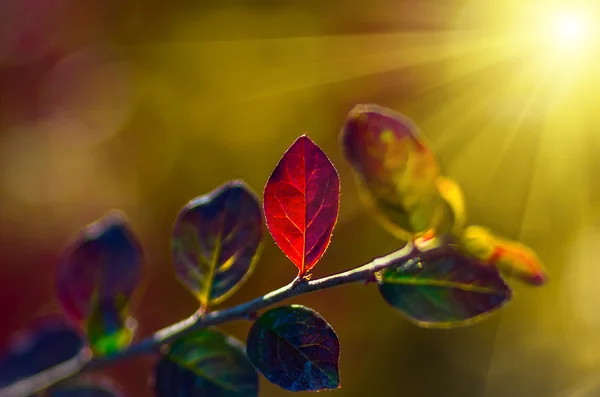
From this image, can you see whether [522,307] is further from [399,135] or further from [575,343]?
[399,135]

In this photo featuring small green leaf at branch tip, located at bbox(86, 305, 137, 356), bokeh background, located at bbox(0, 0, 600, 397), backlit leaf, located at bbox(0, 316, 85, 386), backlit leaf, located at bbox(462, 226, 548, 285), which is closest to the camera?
backlit leaf, located at bbox(462, 226, 548, 285)

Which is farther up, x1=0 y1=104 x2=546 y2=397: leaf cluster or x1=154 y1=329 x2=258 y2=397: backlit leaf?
x1=0 y1=104 x2=546 y2=397: leaf cluster

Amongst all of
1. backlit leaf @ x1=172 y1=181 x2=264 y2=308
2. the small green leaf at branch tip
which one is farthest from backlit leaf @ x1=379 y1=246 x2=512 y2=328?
the small green leaf at branch tip

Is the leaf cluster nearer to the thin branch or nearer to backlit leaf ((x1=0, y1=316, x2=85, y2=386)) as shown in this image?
the thin branch

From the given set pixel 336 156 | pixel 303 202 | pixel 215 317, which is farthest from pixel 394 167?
pixel 336 156

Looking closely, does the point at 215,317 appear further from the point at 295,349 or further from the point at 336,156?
the point at 336,156

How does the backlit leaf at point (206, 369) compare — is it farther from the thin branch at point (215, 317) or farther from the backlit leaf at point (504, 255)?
the backlit leaf at point (504, 255)

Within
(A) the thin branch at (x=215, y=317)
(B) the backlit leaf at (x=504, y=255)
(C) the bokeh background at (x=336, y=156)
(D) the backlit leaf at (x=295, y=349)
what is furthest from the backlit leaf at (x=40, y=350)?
(C) the bokeh background at (x=336, y=156)
